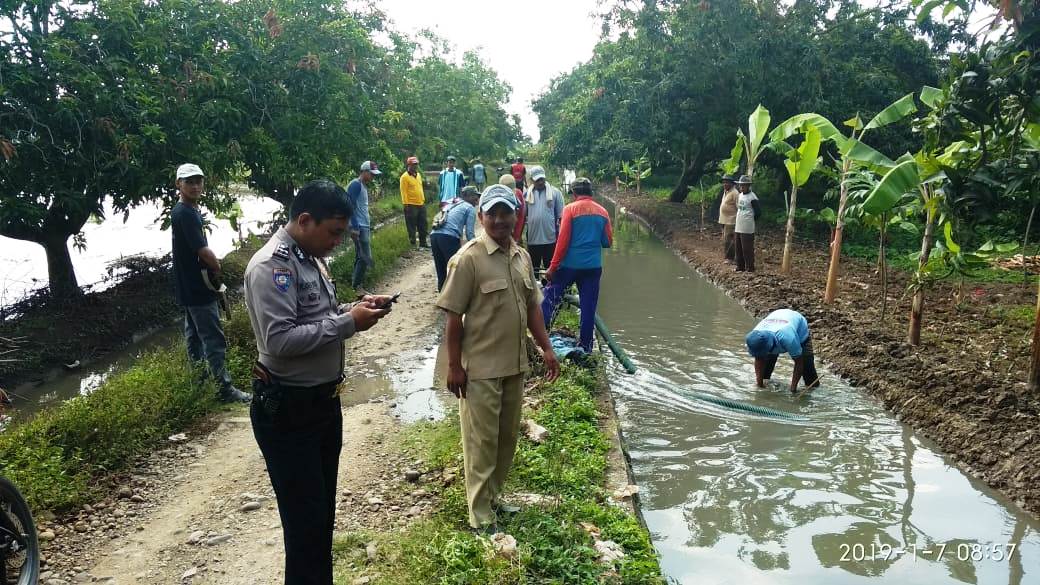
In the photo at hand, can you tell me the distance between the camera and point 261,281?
8.41 ft

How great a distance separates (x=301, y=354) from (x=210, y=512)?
2489 mm

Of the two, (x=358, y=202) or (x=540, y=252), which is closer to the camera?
(x=540, y=252)

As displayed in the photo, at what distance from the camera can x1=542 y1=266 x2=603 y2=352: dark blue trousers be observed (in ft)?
23.3

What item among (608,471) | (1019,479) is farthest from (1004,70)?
(608,471)

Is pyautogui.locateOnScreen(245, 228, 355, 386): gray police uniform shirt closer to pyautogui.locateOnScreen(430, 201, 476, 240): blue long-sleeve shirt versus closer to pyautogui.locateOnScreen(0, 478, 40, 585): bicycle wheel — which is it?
pyautogui.locateOnScreen(0, 478, 40, 585): bicycle wheel

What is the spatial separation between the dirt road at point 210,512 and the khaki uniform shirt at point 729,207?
31.7ft

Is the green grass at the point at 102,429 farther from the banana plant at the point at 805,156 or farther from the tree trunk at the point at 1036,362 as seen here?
the banana plant at the point at 805,156

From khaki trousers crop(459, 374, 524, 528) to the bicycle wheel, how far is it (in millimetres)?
2212

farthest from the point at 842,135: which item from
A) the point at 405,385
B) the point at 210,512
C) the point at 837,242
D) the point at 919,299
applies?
the point at 210,512

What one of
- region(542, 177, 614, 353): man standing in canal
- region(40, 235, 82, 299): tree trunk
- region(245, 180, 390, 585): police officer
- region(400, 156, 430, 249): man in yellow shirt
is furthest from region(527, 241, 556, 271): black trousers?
region(245, 180, 390, 585): police officer

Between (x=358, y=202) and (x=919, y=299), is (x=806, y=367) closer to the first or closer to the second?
(x=919, y=299)

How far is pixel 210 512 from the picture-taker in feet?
14.7

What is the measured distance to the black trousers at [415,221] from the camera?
14.9 meters

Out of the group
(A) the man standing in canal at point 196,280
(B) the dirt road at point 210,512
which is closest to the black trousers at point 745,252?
(B) the dirt road at point 210,512
